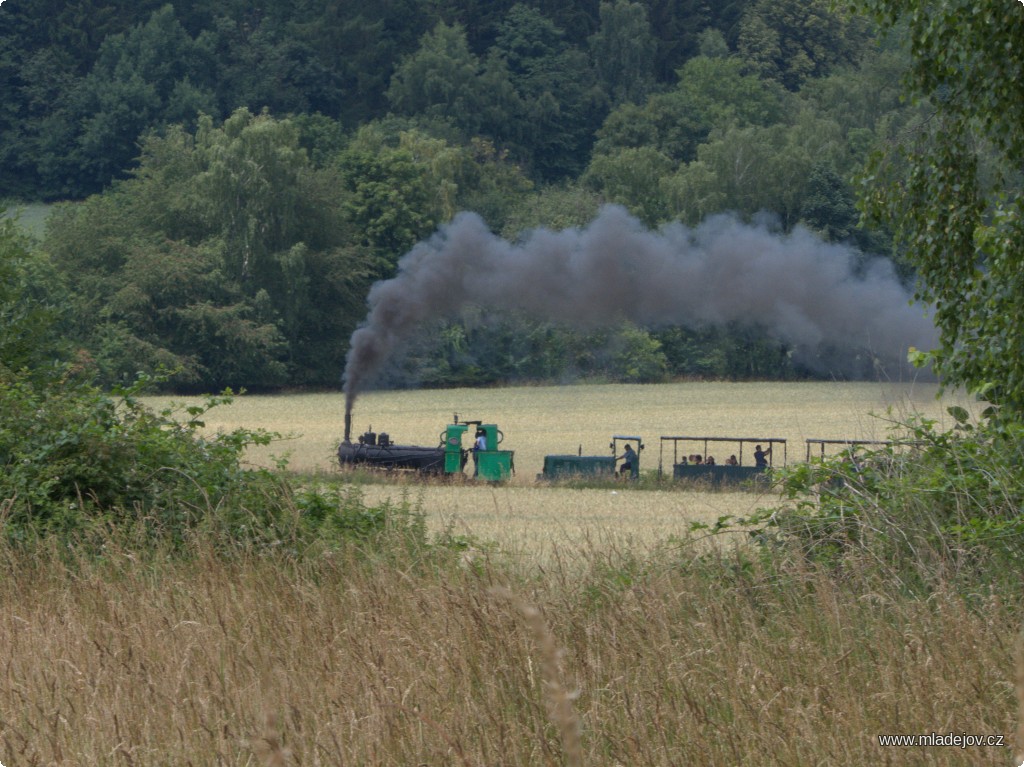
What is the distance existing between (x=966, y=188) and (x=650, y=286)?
2214cm

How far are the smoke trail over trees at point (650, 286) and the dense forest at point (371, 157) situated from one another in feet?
49.7

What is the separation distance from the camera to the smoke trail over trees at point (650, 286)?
27.3 metres

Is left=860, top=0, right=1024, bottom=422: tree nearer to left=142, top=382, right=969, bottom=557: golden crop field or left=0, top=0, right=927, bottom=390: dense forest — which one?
left=142, top=382, right=969, bottom=557: golden crop field

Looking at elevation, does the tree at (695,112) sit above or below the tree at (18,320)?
above

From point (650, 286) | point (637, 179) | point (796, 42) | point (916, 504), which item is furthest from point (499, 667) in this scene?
point (796, 42)

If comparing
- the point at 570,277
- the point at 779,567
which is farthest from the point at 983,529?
the point at 570,277

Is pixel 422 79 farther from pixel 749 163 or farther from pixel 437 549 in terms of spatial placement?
pixel 437 549

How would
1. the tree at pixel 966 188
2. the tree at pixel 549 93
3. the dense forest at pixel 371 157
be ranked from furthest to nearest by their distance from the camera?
the tree at pixel 549 93 → the dense forest at pixel 371 157 → the tree at pixel 966 188

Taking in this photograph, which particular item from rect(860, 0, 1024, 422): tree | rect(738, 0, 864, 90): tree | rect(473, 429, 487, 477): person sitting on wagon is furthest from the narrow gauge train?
rect(738, 0, 864, 90): tree

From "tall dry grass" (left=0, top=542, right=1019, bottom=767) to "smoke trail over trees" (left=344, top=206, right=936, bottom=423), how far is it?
2229cm

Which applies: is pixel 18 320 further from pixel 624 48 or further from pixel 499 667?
pixel 624 48

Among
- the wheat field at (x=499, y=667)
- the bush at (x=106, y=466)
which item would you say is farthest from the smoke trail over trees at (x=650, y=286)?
the wheat field at (x=499, y=667)

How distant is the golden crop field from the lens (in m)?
25.1

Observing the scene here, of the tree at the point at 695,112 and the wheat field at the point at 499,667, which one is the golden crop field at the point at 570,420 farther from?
the tree at the point at 695,112
